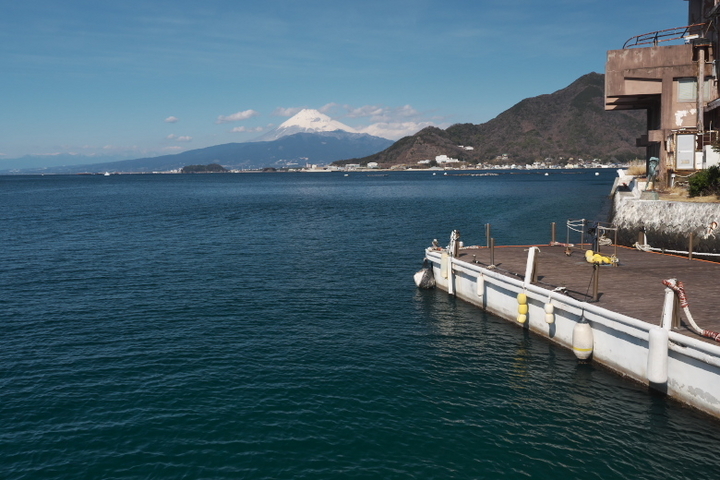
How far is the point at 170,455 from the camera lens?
1435 cm

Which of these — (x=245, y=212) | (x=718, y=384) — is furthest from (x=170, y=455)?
(x=245, y=212)

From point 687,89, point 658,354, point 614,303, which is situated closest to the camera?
point 658,354

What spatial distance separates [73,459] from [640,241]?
98.8 ft

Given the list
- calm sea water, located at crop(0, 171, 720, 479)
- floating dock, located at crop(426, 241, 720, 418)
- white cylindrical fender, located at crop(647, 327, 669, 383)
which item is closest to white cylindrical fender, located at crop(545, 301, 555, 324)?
floating dock, located at crop(426, 241, 720, 418)

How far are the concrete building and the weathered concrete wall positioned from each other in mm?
7074

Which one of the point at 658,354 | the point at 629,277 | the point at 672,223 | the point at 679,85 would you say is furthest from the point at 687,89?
the point at 658,354

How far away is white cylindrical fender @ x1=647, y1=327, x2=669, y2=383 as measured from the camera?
619 inches

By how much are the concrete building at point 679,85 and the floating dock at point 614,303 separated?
14901mm

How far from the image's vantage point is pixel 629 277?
24.3m

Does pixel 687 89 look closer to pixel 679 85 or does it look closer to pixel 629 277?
pixel 679 85

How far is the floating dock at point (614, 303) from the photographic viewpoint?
15633 mm

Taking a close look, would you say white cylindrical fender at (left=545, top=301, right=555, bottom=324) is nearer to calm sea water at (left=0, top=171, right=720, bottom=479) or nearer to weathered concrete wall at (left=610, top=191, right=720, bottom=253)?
calm sea water at (left=0, top=171, right=720, bottom=479)

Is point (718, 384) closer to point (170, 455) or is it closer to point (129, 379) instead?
point (170, 455)

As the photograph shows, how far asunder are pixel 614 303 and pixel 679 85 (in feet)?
104
